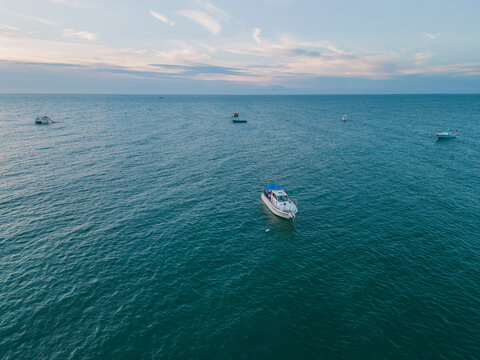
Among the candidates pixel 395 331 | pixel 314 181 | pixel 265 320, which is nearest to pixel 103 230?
pixel 265 320

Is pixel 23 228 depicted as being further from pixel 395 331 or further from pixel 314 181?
pixel 314 181

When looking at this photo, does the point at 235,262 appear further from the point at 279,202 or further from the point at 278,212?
the point at 279,202

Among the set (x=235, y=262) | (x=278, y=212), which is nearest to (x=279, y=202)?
(x=278, y=212)

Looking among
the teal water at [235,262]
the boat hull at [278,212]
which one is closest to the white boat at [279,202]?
the boat hull at [278,212]

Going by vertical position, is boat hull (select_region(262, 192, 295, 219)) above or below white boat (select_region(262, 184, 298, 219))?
below

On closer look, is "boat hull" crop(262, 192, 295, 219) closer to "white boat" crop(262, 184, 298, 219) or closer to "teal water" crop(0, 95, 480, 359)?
"white boat" crop(262, 184, 298, 219)

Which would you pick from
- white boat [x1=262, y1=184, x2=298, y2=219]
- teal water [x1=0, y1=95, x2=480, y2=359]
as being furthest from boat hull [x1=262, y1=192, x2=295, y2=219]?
teal water [x1=0, y1=95, x2=480, y2=359]
